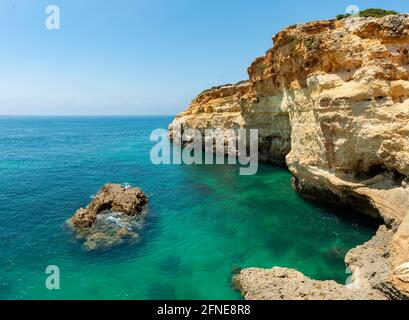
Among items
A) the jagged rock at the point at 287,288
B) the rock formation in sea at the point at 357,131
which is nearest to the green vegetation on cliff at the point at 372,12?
the rock formation in sea at the point at 357,131

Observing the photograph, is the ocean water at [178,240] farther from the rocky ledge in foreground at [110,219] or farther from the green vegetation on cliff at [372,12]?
the green vegetation on cliff at [372,12]

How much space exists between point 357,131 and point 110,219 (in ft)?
57.3

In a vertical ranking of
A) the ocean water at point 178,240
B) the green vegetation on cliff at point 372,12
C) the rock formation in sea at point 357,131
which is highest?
the green vegetation on cliff at point 372,12

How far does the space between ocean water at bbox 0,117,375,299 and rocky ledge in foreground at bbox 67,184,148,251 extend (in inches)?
30.0

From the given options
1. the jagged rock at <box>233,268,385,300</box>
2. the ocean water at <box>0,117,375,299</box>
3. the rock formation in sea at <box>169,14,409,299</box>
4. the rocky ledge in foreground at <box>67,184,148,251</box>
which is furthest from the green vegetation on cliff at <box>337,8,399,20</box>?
the jagged rock at <box>233,268,385,300</box>

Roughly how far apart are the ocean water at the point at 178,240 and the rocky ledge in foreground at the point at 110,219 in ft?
2.50

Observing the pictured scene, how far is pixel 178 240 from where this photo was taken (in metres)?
20.5

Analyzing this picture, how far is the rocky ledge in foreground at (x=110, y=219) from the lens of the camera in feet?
66.4

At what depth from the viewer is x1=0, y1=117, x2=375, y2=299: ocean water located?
15750 millimetres

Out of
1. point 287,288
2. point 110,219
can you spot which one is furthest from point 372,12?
point 110,219

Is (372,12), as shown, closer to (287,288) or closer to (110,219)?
(287,288)

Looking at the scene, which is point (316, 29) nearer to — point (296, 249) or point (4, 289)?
point (296, 249)

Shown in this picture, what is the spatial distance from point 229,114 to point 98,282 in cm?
3698
